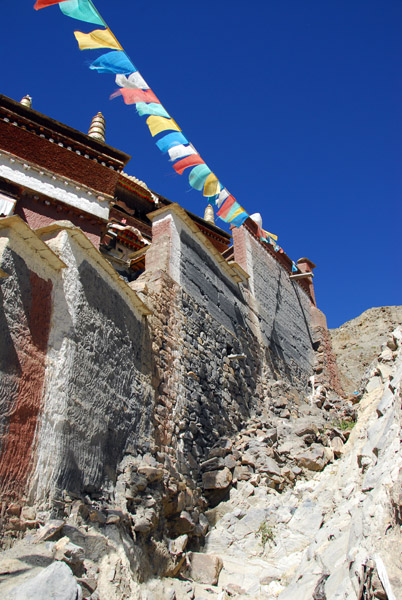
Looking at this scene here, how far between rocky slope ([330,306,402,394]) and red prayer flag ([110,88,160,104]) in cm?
1305

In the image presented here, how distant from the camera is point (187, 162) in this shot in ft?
27.5

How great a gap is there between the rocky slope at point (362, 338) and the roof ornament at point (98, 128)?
1162 centimetres

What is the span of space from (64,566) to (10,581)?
0.34 m

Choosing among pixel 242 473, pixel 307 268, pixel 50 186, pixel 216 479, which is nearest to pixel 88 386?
pixel 216 479

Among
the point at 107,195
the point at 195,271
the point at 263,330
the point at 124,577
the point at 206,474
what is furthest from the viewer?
the point at 263,330

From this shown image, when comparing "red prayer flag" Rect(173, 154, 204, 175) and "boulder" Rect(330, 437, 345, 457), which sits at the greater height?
"red prayer flag" Rect(173, 154, 204, 175)

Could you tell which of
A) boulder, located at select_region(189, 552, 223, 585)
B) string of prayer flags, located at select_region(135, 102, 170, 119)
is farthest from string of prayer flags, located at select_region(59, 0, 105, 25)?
boulder, located at select_region(189, 552, 223, 585)

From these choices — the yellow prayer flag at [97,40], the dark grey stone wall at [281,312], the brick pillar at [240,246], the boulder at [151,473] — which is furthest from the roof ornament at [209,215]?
the boulder at [151,473]

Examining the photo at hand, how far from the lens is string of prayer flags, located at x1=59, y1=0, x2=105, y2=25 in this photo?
246 inches

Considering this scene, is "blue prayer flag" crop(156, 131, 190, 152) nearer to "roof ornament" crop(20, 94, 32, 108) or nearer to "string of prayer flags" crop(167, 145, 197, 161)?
"string of prayer flags" crop(167, 145, 197, 161)

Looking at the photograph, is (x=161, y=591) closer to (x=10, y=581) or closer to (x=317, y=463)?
(x=10, y=581)

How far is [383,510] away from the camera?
3383mm

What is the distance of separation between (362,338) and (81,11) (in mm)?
18348

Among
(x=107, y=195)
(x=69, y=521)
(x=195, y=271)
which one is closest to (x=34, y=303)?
(x=69, y=521)
